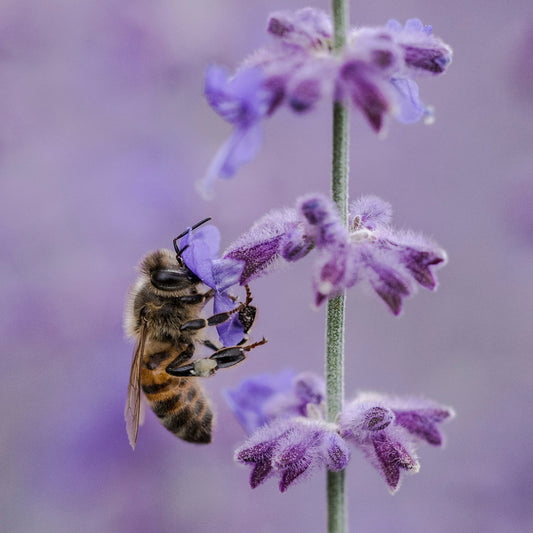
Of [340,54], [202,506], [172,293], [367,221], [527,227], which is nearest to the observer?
[340,54]

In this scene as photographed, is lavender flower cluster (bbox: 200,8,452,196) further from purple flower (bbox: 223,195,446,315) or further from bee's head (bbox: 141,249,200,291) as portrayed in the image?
bee's head (bbox: 141,249,200,291)

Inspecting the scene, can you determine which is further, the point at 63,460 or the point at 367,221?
the point at 63,460

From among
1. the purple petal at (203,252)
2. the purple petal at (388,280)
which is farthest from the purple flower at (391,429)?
the purple petal at (203,252)

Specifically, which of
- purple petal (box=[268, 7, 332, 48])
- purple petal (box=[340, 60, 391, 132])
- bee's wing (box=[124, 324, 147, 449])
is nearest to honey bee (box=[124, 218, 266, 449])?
bee's wing (box=[124, 324, 147, 449])

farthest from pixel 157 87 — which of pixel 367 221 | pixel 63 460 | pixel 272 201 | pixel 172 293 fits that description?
pixel 367 221

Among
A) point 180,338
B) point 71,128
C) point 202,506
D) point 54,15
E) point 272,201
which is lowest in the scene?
point 202,506

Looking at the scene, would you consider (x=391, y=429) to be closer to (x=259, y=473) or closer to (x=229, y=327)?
(x=259, y=473)

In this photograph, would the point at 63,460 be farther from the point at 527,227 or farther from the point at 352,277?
the point at 352,277
